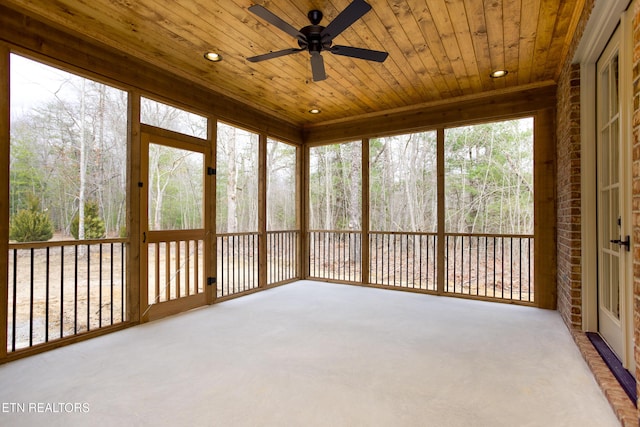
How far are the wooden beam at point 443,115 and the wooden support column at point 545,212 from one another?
222 millimetres

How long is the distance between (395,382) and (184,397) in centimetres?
130

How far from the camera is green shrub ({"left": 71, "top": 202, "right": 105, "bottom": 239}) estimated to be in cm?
285

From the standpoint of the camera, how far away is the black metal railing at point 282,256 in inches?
205

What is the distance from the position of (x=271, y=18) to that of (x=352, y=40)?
39.4 inches

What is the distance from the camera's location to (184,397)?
1.92m

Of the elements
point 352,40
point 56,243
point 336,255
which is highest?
point 352,40

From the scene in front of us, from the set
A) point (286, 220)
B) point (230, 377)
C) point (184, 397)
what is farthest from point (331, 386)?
point (286, 220)

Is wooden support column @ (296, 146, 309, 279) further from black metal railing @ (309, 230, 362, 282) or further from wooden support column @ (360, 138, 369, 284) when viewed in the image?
wooden support column @ (360, 138, 369, 284)

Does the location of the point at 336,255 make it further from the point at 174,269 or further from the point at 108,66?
the point at 108,66

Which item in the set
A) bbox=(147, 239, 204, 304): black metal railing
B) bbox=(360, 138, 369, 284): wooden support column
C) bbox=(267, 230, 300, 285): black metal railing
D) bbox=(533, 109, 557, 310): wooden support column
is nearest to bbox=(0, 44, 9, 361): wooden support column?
bbox=(147, 239, 204, 304): black metal railing

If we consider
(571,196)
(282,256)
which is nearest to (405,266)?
(282,256)

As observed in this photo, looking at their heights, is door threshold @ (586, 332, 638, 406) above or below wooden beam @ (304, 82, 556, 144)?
below

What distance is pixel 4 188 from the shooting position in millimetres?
2393

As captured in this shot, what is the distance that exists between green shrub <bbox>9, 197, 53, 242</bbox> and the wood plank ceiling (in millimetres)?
1524
